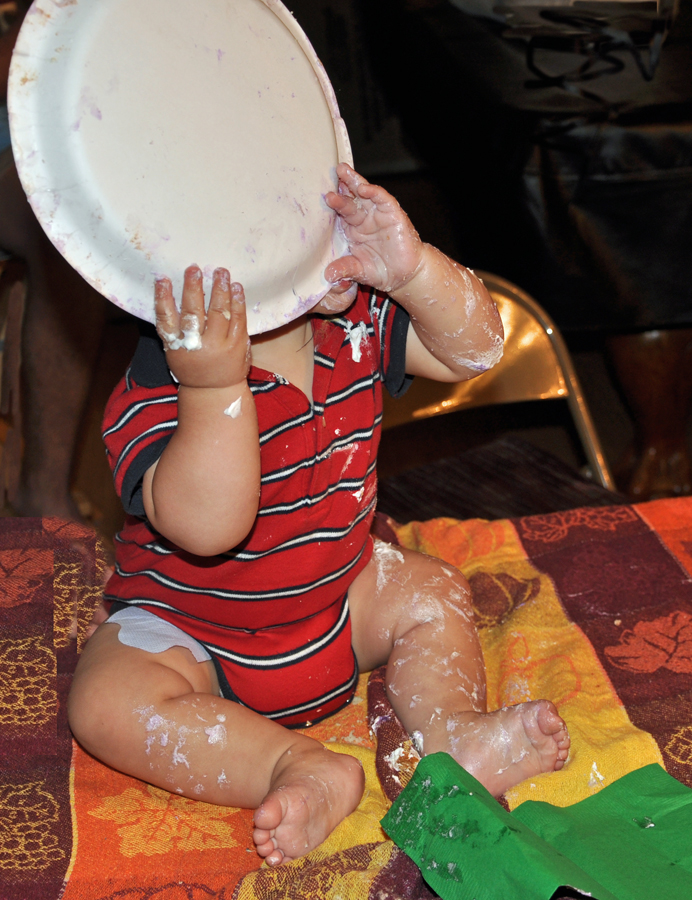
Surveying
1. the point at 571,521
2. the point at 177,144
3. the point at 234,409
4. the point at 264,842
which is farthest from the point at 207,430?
the point at 571,521

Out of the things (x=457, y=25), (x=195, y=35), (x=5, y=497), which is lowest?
(x=5, y=497)

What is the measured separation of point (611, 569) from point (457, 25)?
1.44 meters

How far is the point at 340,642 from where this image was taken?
32.7 inches

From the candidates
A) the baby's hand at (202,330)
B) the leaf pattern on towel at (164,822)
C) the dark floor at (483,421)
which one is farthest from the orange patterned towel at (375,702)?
the dark floor at (483,421)

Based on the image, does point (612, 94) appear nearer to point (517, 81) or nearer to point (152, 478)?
point (517, 81)

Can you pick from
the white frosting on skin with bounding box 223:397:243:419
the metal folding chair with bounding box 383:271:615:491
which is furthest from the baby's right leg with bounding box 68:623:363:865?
the metal folding chair with bounding box 383:271:615:491

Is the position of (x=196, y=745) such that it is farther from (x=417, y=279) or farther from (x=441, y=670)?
(x=417, y=279)

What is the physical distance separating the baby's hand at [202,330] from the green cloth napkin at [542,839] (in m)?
0.34

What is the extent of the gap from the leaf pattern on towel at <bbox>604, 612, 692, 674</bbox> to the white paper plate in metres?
0.48

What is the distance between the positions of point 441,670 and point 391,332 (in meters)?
0.32

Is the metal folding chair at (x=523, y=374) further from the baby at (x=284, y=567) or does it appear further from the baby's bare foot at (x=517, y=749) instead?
the baby's bare foot at (x=517, y=749)

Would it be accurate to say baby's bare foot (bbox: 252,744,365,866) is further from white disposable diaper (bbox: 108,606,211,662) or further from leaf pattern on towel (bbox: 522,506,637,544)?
leaf pattern on towel (bbox: 522,506,637,544)

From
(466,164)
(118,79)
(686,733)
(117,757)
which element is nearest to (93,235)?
(118,79)

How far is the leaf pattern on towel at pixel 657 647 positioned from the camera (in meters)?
0.85
